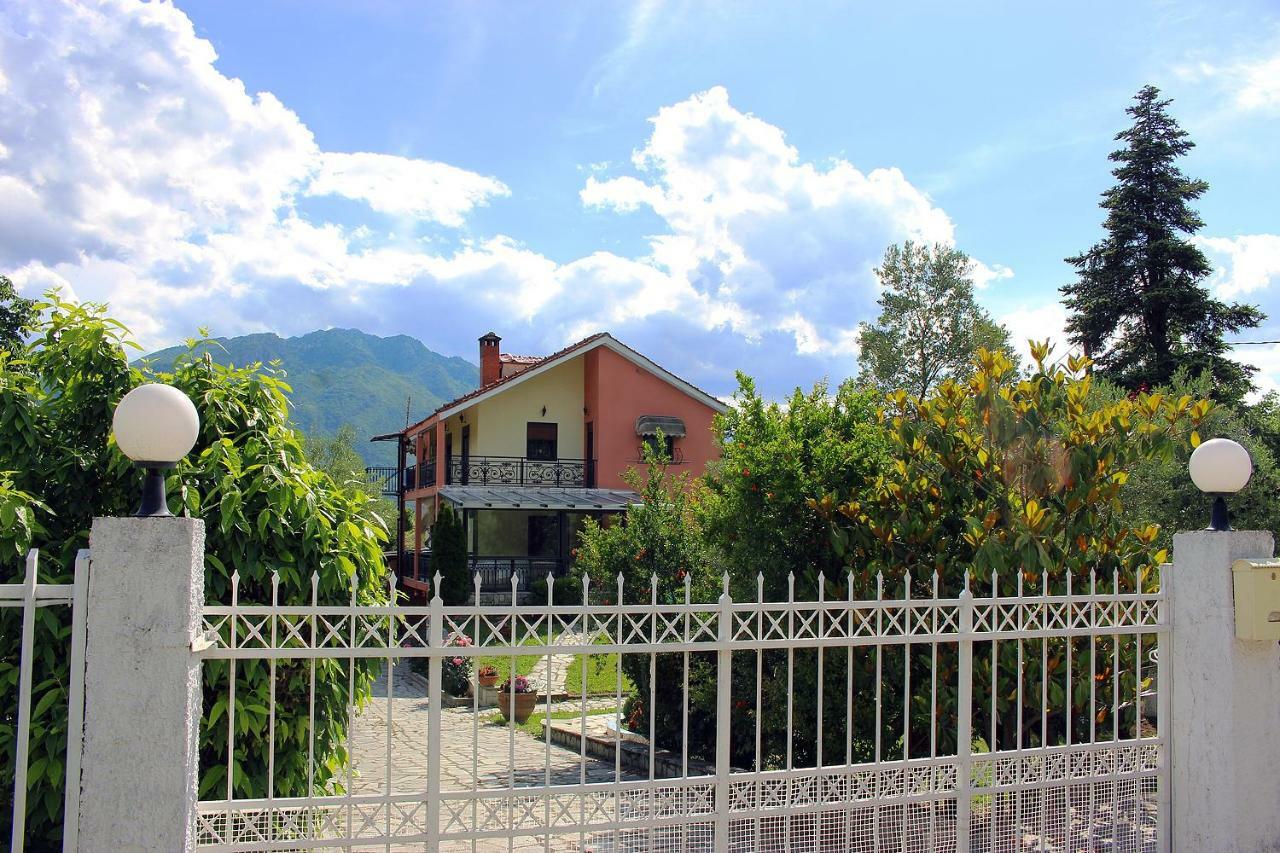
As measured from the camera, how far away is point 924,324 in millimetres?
33781

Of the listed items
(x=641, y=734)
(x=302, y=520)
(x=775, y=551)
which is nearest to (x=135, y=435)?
(x=302, y=520)

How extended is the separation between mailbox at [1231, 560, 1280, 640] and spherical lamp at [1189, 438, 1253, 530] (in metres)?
0.31

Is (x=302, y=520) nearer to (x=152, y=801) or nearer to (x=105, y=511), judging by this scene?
(x=105, y=511)

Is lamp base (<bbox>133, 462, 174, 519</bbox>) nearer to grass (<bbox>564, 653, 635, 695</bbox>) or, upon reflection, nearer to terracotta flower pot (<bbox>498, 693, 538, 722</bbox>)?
terracotta flower pot (<bbox>498, 693, 538, 722</bbox>)

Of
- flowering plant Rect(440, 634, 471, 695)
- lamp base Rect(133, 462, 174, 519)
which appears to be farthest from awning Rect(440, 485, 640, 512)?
lamp base Rect(133, 462, 174, 519)

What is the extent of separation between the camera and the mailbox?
5.77 meters

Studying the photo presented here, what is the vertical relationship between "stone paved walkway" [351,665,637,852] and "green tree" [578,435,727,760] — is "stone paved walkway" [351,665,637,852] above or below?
below

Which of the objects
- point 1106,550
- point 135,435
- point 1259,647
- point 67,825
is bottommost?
point 67,825

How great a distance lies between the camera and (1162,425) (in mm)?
7191

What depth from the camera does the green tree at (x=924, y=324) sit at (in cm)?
3334

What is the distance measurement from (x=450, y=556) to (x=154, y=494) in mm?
18859

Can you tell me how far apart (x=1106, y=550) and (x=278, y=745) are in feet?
19.4

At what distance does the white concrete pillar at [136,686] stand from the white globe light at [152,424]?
30cm

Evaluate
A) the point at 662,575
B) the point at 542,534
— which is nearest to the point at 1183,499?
the point at 662,575
